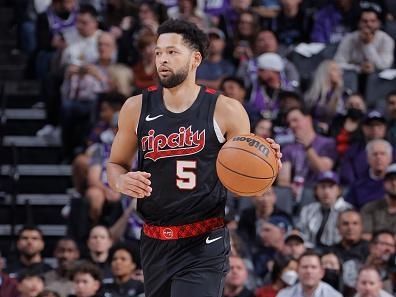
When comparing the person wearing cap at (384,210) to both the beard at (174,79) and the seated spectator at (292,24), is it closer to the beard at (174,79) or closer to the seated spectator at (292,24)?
the seated spectator at (292,24)

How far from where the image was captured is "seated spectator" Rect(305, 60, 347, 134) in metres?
12.8

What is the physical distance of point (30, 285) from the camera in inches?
418

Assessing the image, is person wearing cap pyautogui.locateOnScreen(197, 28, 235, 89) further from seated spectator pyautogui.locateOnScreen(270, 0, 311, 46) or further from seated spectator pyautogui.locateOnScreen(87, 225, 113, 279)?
seated spectator pyautogui.locateOnScreen(87, 225, 113, 279)

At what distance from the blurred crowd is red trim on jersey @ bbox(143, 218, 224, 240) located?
10.9ft

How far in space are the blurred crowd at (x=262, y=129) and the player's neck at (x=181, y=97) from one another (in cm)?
349

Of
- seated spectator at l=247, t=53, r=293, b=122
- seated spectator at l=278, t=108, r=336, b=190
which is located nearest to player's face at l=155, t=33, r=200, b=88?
seated spectator at l=278, t=108, r=336, b=190

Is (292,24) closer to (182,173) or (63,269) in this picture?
(63,269)

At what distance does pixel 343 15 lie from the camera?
14.7 meters

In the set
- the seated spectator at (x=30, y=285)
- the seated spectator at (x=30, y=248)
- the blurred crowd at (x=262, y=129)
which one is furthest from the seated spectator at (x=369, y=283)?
the seated spectator at (x=30, y=248)

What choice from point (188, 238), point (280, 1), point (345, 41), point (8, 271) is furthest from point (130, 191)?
point (280, 1)

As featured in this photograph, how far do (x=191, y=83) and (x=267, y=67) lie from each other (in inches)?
253

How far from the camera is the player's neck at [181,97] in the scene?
6.82 metres

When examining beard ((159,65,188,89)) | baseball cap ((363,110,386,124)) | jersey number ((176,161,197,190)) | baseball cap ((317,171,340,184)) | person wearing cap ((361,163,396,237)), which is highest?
beard ((159,65,188,89))

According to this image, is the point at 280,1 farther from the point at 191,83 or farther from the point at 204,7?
the point at 191,83
